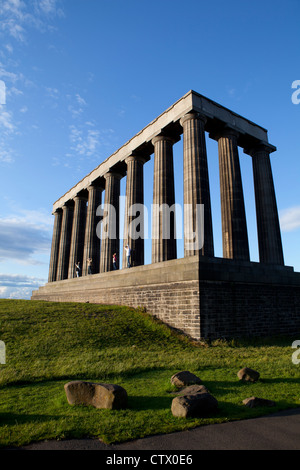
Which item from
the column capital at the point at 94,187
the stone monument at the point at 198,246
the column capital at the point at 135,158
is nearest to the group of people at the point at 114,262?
the stone monument at the point at 198,246

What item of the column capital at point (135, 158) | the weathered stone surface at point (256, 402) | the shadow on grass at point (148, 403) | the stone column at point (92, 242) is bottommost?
the shadow on grass at point (148, 403)

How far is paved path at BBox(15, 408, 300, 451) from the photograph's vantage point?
4.86 meters

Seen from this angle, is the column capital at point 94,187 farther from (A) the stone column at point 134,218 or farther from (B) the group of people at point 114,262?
(B) the group of people at point 114,262

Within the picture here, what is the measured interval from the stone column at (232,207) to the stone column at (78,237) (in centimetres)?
2157

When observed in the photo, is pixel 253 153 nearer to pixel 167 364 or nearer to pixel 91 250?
pixel 91 250

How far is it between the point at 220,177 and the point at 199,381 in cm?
1869

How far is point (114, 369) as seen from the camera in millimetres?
10172

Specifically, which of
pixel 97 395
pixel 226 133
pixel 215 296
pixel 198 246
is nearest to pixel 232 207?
pixel 198 246

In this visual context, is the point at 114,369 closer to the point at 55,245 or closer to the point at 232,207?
the point at 232,207

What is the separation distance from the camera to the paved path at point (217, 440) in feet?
15.9

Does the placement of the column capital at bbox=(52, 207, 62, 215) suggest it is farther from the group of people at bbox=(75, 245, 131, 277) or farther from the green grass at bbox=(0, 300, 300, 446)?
the green grass at bbox=(0, 300, 300, 446)

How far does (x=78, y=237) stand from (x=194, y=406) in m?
34.4

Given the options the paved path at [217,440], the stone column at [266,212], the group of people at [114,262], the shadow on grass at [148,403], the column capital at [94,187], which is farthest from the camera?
the column capital at [94,187]

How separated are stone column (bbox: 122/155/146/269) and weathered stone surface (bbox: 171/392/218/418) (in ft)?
65.6
